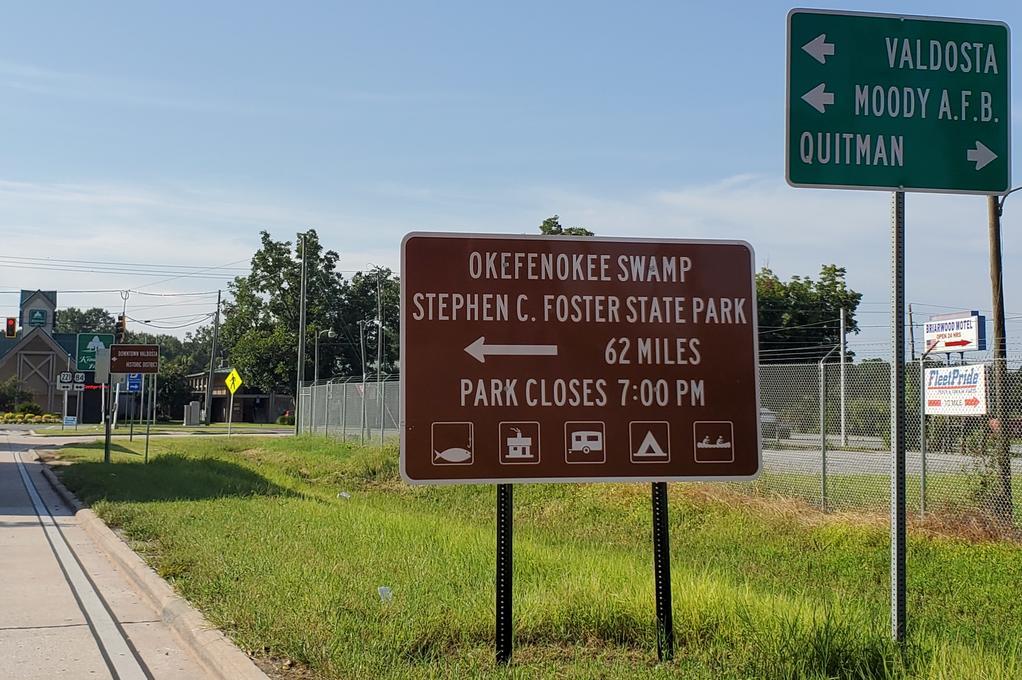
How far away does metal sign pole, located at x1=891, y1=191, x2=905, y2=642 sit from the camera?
552 centimetres

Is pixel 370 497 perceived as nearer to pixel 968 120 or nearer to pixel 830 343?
pixel 968 120

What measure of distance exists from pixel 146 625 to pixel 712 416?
4771mm

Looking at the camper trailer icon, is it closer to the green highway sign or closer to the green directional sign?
the green directional sign

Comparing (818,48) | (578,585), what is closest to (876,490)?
(578,585)

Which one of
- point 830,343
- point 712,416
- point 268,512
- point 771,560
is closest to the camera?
point 712,416

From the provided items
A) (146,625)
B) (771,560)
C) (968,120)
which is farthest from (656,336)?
(771,560)

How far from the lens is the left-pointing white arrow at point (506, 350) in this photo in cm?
622

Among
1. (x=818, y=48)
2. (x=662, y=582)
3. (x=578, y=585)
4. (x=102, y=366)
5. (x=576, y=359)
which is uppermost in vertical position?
(x=818, y=48)

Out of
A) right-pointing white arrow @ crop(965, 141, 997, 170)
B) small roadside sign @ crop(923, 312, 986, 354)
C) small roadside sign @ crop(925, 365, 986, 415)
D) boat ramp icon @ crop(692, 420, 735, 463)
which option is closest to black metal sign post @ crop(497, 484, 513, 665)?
boat ramp icon @ crop(692, 420, 735, 463)

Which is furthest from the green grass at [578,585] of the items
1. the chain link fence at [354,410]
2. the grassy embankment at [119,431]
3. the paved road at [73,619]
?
the grassy embankment at [119,431]

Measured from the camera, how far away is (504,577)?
6117 millimetres

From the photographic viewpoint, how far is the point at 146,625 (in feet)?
26.2

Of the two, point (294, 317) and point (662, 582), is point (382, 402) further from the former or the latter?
point (294, 317)

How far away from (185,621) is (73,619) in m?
1.30
